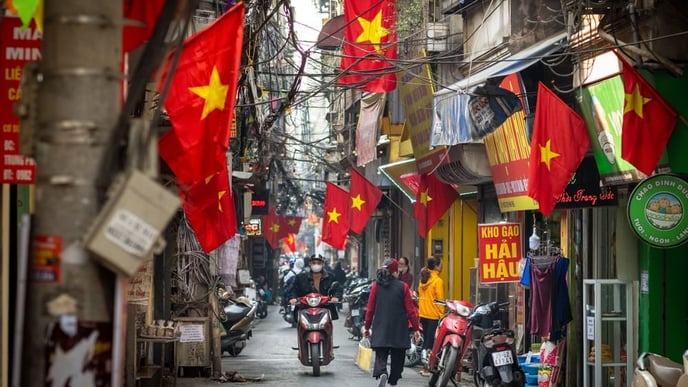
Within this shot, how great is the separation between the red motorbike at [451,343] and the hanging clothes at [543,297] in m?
1.27

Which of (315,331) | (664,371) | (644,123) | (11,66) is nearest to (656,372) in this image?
(664,371)

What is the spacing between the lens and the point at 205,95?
8.64 m

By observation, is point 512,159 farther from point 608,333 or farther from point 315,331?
point 608,333

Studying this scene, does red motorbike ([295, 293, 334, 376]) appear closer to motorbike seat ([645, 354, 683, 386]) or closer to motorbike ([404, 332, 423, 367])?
motorbike ([404, 332, 423, 367])

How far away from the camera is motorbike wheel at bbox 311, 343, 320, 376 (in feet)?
59.0

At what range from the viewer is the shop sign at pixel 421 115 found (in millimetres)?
20328

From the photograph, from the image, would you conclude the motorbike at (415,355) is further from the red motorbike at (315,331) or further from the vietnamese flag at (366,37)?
the vietnamese flag at (366,37)

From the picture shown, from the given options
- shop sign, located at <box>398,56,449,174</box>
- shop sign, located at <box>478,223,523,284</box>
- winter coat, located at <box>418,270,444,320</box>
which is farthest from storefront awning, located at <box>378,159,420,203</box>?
shop sign, located at <box>478,223,523,284</box>

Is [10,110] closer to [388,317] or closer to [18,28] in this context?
[18,28]

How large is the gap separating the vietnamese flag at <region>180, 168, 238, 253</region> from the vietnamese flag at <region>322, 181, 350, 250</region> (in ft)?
34.9

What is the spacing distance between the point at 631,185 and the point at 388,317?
404cm

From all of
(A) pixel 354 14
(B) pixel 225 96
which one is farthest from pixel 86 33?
(A) pixel 354 14

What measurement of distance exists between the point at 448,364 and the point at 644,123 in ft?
18.9

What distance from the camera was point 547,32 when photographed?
59.3ft
